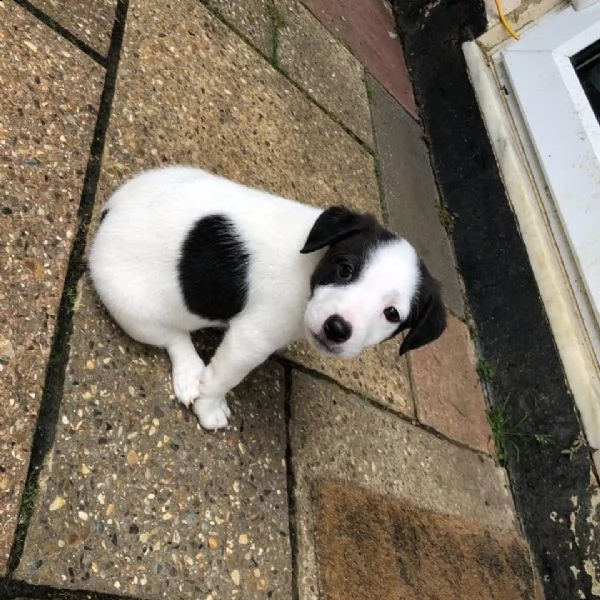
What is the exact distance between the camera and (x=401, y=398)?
9.49ft

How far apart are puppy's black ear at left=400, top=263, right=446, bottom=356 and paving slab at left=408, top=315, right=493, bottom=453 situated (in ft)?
3.65

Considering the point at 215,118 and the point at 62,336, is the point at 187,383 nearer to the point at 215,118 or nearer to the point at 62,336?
the point at 62,336

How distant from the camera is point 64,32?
2.29m

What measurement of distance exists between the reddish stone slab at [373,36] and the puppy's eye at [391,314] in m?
2.77

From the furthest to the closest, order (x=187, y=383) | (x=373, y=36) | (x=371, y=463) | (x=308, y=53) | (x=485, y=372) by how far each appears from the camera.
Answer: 1. (x=373, y=36)
2. (x=308, y=53)
3. (x=485, y=372)
4. (x=371, y=463)
5. (x=187, y=383)

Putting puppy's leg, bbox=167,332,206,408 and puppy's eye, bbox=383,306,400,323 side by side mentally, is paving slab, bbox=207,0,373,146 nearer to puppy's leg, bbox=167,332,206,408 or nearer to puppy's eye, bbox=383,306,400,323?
puppy's leg, bbox=167,332,206,408

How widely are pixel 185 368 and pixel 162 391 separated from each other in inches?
4.0

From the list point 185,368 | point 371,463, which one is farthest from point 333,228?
point 371,463

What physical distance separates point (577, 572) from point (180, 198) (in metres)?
2.59

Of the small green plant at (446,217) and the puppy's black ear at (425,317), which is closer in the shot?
the puppy's black ear at (425,317)

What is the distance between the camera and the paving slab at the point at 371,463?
227 cm

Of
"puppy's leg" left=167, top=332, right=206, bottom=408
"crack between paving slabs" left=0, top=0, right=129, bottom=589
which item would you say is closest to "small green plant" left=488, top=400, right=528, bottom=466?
"puppy's leg" left=167, top=332, right=206, bottom=408

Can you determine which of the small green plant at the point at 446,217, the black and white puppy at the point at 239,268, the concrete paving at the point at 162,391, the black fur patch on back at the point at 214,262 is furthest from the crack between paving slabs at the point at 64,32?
the small green plant at the point at 446,217

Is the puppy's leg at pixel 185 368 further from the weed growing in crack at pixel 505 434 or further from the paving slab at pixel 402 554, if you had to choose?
the weed growing in crack at pixel 505 434
